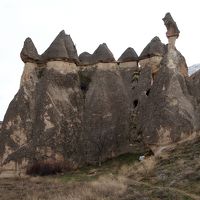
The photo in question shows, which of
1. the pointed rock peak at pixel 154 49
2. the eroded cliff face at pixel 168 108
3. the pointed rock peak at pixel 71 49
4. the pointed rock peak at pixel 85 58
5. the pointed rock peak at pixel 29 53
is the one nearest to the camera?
the eroded cliff face at pixel 168 108

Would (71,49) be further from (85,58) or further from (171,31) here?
(171,31)

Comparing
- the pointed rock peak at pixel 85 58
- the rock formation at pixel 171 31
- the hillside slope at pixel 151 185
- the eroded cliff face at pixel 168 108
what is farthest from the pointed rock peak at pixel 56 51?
the hillside slope at pixel 151 185

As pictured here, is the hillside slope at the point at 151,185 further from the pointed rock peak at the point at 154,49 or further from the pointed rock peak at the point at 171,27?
the pointed rock peak at the point at 154,49

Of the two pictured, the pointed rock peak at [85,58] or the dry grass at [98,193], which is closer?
the dry grass at [98,193]

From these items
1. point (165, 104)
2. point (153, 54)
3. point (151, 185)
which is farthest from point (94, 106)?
point (151, 185)

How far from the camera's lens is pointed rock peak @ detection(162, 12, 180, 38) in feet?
110

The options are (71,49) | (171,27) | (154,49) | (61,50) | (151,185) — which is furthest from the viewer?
(71,49)

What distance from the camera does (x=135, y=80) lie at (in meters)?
36.0

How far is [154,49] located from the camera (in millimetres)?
36312

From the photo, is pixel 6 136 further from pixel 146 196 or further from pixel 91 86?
pixel 146 196

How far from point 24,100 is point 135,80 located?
8599 mm

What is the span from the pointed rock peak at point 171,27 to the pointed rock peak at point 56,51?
7.84m

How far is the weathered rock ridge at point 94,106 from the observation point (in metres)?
30.2

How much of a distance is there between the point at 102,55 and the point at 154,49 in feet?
13.3
